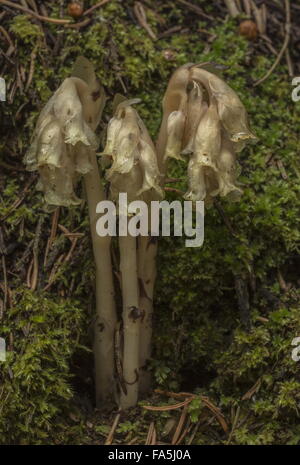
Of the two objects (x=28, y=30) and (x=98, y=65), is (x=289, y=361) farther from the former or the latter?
(x=28, y=30)

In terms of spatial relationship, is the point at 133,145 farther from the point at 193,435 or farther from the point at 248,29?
the point at 248,29

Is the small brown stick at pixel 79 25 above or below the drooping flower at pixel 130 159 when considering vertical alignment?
above

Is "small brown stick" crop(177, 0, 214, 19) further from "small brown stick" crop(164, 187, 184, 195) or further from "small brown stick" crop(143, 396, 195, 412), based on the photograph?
"small brown stick" crop(143, 396, 195, 412)

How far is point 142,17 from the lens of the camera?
3.17 metres

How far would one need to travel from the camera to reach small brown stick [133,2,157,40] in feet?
10.3

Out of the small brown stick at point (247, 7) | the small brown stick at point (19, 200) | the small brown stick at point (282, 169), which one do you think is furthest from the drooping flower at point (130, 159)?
the small brown stick at point (247, 7)

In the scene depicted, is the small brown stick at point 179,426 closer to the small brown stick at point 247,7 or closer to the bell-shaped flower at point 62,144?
the bell-shaped flower at point 62,144

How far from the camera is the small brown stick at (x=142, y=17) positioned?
3129 millimetres

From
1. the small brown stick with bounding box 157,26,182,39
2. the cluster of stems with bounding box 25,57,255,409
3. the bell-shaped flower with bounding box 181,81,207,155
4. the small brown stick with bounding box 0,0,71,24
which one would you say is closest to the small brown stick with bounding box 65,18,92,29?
the small brown stick with bounding box 0,0,71,24

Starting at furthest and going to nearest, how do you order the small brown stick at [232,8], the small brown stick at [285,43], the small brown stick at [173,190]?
the small brown stick at [232,8] < the small brown stick at [285,43] < the small brown stick at [173,190]

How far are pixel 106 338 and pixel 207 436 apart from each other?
543mm

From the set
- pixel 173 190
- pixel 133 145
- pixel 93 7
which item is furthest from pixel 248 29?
pixel 133 145

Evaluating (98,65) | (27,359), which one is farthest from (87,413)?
(98,65)

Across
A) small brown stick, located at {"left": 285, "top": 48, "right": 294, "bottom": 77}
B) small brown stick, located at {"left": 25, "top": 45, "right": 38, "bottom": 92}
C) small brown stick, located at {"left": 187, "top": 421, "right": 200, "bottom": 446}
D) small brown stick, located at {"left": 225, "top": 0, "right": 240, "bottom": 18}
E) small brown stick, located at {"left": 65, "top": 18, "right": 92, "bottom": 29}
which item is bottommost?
small brown stick, located at {"left": 187, "top": 421, "right": 200, "bottom": 446}
